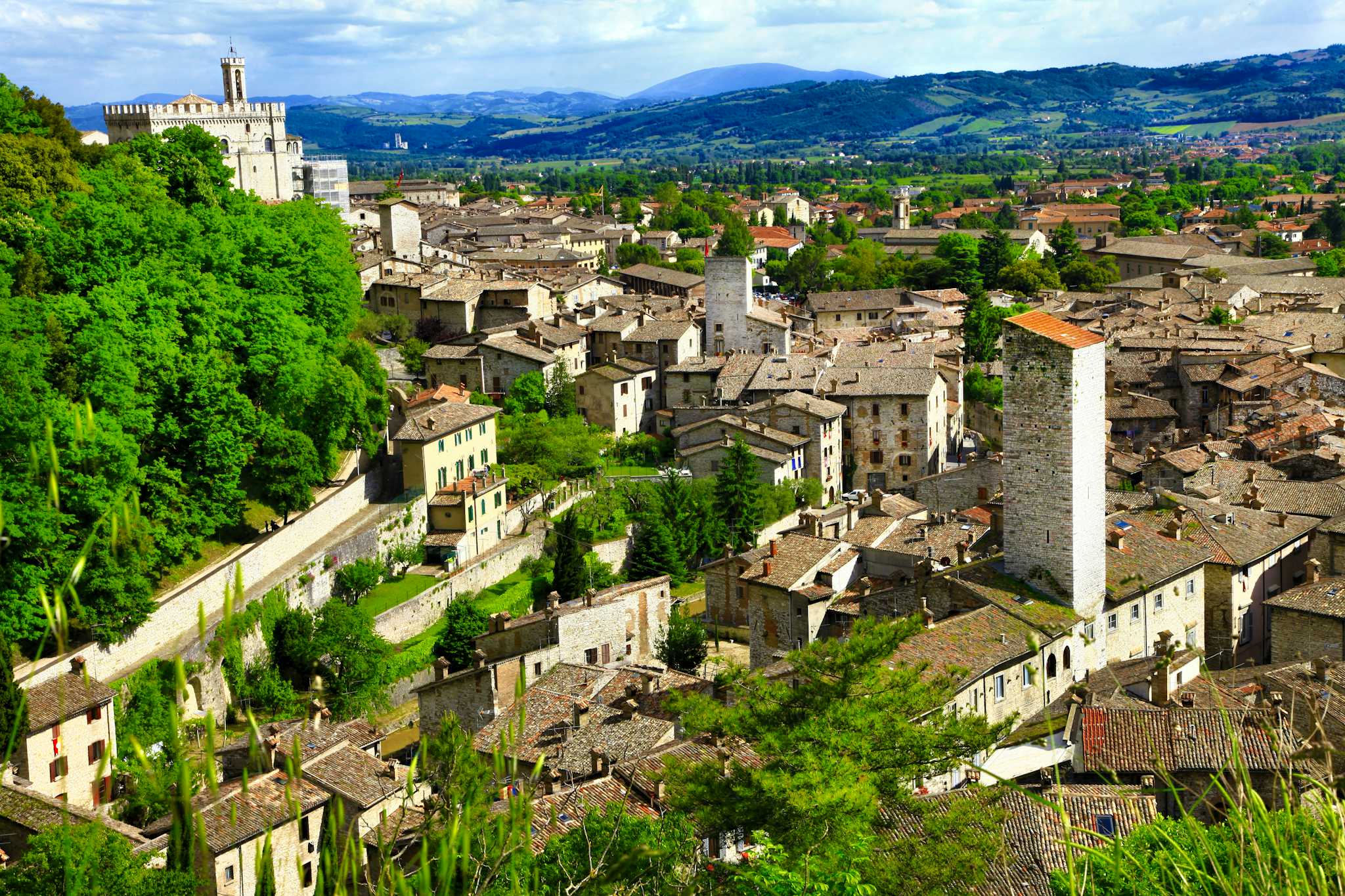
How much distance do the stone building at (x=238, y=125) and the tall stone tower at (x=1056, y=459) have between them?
38138 mm

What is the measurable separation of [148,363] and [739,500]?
571 inches

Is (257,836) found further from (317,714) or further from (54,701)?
(54,701)

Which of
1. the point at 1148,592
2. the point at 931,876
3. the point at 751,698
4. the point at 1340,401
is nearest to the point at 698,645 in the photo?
the point at 1148,592

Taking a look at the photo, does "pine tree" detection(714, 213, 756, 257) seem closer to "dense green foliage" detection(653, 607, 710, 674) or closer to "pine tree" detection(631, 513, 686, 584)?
"pine tree" detection(631, 513, 686, 584)

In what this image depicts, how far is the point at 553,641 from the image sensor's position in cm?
2552

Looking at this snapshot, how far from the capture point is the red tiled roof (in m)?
22.8

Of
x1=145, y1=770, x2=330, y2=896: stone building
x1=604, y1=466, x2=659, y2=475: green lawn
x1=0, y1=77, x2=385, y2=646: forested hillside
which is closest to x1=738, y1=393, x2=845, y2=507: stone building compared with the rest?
x1=604, y1=466, x2=659, y2=475: green lawn

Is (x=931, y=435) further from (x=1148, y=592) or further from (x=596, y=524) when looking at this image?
(x=1148, y=592)

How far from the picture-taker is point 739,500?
3591cm

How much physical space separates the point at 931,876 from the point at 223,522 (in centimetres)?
1861

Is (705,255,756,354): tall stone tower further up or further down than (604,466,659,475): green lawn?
further up

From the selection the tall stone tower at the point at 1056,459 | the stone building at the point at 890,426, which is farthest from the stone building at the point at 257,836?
the stone building at the point at 890,426

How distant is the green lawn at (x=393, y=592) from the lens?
29.9 m

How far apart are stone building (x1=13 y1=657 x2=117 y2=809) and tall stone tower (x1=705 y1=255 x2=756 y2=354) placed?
28.6 metres
